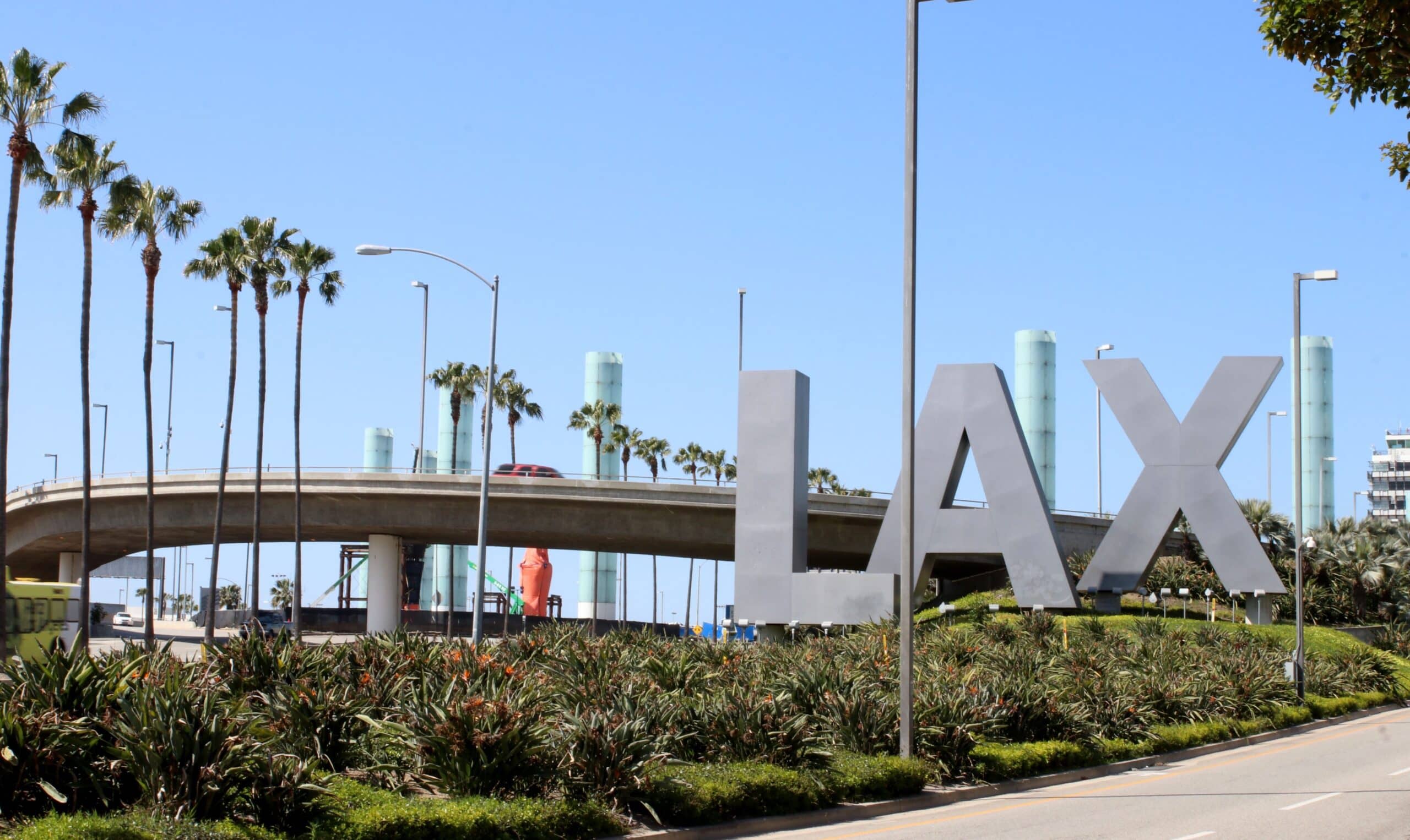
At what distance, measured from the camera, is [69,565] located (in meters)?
73.9

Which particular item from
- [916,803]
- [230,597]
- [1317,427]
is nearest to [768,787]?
[916,803]

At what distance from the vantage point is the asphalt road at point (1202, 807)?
14594mm

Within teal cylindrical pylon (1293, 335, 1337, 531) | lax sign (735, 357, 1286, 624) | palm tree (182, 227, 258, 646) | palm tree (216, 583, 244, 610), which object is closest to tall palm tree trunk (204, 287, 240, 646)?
palm tree (182, 227, 258, 646)

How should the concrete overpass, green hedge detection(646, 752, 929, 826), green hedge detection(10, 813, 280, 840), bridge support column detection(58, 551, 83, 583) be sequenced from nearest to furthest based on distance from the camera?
green hedge detection(10, 813, 280, 840), green hedge detection(646, 752, 929, 826), the concrete overpass, bridge support column detection(58, 551, 83, 583)

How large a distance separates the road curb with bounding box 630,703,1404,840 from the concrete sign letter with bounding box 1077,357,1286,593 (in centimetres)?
1388

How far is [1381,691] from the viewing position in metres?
39.6

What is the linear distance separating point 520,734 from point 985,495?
26.6 meters

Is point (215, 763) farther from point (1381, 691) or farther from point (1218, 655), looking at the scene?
point (1381, 691)

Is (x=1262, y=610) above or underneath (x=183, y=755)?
underneath

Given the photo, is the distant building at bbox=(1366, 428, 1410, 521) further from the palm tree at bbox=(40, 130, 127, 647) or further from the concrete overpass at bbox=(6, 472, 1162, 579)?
the palm tree at bbox=(40, 130, 127, 647)

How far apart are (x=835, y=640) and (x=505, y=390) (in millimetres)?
58354

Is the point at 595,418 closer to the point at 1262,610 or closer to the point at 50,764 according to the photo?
the point at 1262,610

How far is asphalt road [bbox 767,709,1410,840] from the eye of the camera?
47.9ft

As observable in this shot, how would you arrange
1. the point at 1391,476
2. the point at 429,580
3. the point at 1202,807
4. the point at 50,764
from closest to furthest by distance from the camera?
the point at 50,764
the point at 1202,807
the point at 429,580
the point at 1391,476
